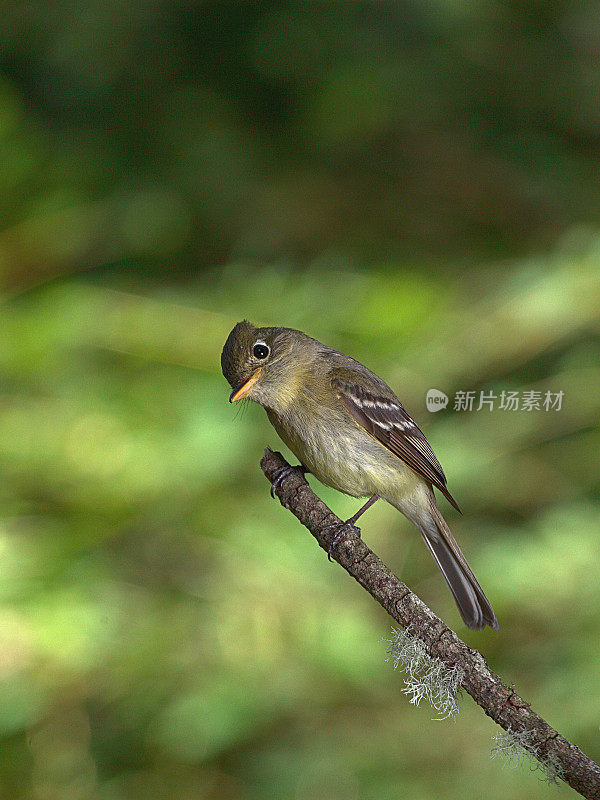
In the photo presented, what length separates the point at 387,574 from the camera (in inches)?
40.9

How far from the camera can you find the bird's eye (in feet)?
4.56

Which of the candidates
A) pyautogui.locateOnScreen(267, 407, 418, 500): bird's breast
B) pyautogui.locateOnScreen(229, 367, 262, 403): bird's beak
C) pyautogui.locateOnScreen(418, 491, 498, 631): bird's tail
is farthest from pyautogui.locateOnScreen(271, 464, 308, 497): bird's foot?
pyautogui.locateOnScreen(418, 491, 498, 631): bird's tail

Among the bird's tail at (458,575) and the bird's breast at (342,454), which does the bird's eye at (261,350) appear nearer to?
the bird's breast at (342,454)

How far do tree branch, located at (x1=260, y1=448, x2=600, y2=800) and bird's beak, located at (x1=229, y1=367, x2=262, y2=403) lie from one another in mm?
286

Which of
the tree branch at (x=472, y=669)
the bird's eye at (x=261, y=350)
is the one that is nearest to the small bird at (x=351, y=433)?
the bird's eye at (x=261, y=350)

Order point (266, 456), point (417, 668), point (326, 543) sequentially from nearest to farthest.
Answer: point (417, 668) → point (326, 543) → point (266, 456)

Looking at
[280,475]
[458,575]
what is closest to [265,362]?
[280,475]

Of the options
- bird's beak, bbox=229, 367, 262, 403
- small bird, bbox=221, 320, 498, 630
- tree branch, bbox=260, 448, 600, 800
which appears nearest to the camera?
tree branch, bbox=260, 448, 600, 800

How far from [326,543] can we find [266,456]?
34cm

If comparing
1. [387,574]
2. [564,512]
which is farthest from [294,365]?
[564,512]

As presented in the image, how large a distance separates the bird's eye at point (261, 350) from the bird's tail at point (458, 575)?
465 millimetres

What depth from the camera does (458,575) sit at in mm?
1454

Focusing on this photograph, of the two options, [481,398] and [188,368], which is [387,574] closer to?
[481,398]

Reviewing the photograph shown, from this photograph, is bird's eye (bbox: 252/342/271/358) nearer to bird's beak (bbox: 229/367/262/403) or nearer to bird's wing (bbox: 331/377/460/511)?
bird's beak (bbox: 229/367/262/403)
